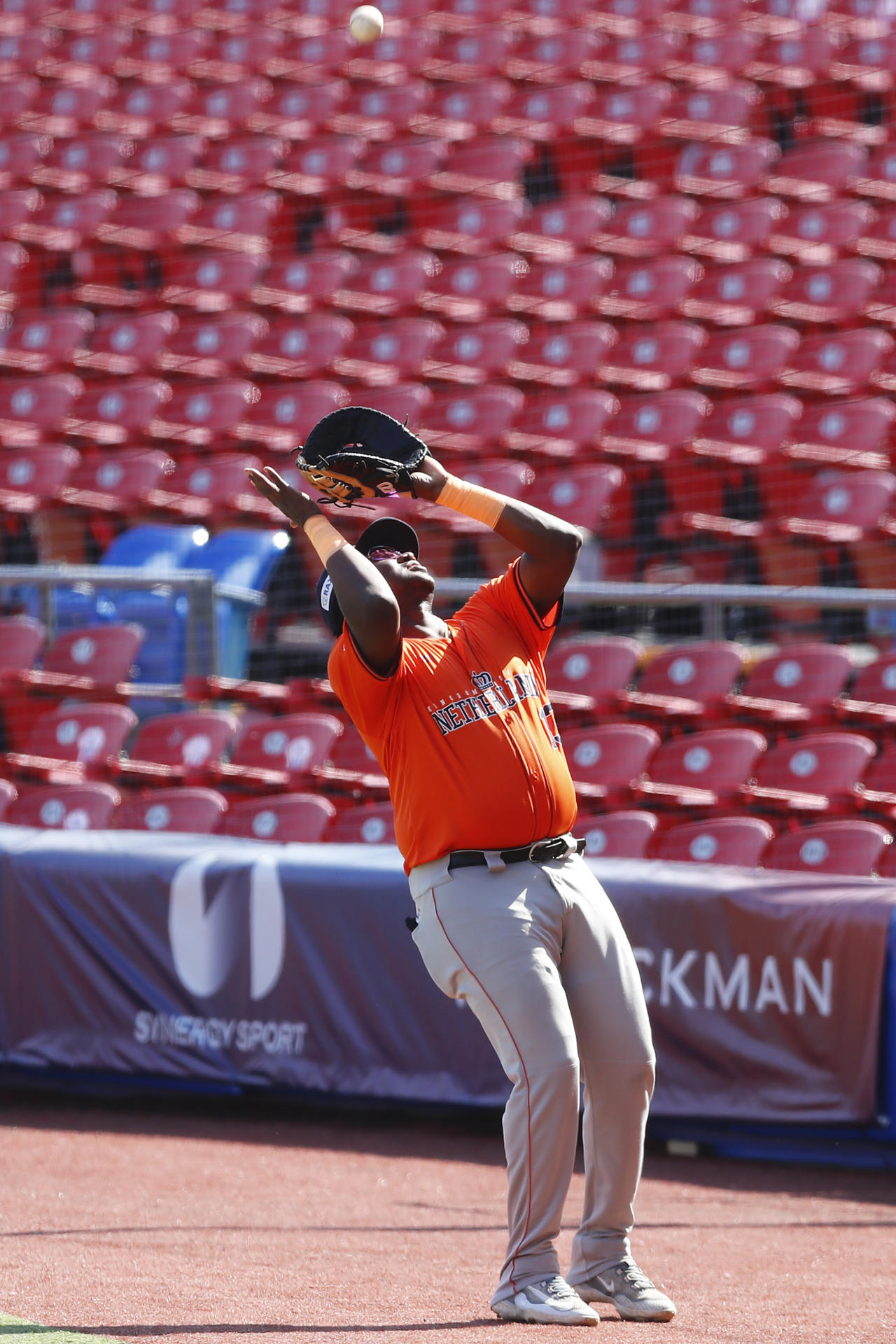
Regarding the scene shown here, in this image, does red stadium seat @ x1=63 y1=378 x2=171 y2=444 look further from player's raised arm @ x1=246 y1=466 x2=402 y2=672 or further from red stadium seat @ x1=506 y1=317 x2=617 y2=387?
player's raised arm @ x1=246 y1=466 x2=402 y2=672

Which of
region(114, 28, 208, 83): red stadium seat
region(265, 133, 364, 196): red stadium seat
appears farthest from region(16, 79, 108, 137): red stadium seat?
region(265, 133, 364, 196): red stadium seat

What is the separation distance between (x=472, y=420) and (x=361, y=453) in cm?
741

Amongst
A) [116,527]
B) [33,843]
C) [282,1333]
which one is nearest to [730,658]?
[33,843]

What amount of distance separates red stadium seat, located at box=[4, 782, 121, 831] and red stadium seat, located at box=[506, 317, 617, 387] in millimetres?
4820

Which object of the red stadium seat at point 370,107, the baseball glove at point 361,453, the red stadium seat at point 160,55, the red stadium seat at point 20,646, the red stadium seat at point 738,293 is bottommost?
the red stadium seat at point 20,646

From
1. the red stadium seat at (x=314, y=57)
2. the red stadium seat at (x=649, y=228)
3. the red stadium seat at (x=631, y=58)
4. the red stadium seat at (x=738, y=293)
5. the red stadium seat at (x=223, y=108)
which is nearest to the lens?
the red stadium seat at (x=738, y=293)

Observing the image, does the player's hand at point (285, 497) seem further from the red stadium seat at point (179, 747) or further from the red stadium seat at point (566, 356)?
the red stadium seat at point (566, 356)

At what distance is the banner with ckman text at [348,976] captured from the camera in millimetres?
5016

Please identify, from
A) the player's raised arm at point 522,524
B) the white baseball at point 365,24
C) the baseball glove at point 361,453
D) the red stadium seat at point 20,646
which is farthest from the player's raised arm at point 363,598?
the white baseball at point 365,24

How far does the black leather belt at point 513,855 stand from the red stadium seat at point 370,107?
11.6 m

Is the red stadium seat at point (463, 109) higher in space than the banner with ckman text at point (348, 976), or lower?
higher

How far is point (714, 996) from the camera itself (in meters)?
5.17

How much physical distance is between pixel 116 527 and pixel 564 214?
472 centimetres

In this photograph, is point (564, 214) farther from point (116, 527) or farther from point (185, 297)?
point (116, 527)
